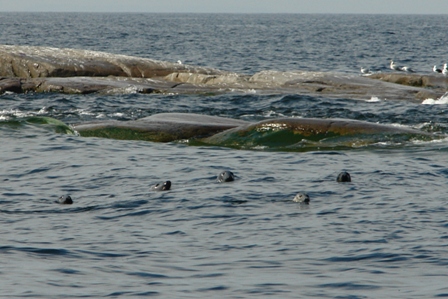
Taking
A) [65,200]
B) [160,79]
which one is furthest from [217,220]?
[160,79]

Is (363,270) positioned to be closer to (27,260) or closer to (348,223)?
(348,223)

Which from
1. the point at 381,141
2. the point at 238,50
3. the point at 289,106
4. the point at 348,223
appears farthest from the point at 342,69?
the point at 348,223

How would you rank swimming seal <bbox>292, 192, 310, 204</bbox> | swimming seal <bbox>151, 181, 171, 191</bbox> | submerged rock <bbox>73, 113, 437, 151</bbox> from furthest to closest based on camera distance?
1. submerged rock <bbox>73, 113, 437, 151</bbox>
2. swimming seal <bbox>151, 181, 171, 191</bbox>
3. swimming seal <bbox>292, 192, 310, 204</bbox>

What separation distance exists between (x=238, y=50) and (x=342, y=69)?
46.3 ft

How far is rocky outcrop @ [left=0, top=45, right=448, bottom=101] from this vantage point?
93.6 ft

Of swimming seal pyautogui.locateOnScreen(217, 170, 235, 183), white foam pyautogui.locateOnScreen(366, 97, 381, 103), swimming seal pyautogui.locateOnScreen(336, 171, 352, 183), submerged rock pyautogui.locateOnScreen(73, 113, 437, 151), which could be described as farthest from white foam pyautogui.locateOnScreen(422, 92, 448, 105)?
swimming seal pyautogui.locateOnScreen(217, 170, 235, 183)

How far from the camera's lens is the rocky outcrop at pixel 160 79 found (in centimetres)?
2852

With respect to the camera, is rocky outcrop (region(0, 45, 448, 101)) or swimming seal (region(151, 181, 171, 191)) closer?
swimming seal (region(151, 181, 171, 191))

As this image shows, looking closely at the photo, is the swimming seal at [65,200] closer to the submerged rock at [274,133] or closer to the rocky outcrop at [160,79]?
the submerged rock at [274,133]

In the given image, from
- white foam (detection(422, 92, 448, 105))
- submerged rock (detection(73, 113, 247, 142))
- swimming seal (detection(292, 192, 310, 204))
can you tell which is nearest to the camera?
swimming seal (detection(292, 192, 310, 204))

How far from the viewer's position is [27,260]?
10.3m

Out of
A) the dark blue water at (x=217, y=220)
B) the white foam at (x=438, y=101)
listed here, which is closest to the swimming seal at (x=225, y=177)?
the dark blue water at (x=217, y=220)

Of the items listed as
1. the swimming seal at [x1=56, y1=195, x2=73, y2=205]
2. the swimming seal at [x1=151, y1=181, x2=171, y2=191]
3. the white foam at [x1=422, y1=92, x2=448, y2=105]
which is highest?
the white foam at [x1=422, y1=92, x2=448, y2=105]

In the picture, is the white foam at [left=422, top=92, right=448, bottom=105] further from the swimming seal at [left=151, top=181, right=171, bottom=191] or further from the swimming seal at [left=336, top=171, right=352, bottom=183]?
the swimming seal at [left=151, top=181, right=171, bottom=191]
